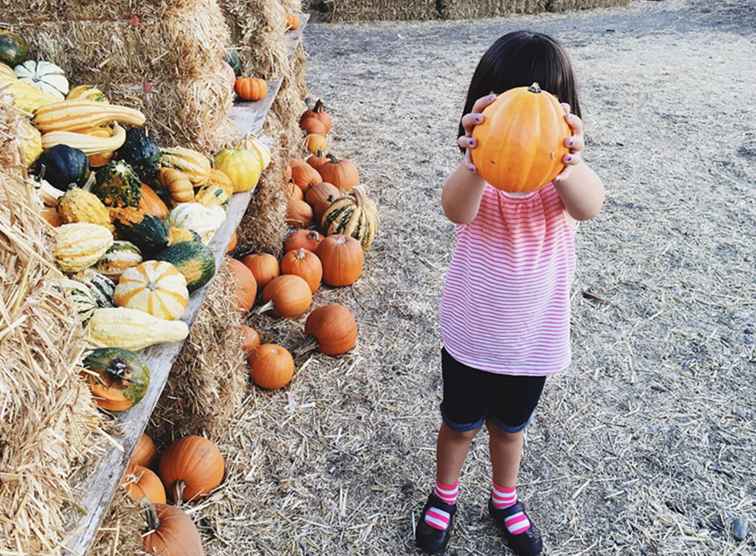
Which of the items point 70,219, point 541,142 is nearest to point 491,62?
point 541,142

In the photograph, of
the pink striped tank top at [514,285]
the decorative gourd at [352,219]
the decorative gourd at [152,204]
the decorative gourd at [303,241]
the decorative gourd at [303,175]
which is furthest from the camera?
the decorative gourd at [303,175]

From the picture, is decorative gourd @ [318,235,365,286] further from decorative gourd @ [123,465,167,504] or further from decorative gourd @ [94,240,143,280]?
decorative gourd @ [123,465,167,504]

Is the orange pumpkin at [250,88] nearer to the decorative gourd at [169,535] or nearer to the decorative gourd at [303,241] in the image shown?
the decorative gourd at [303,241]

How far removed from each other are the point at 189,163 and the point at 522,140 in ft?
6.81

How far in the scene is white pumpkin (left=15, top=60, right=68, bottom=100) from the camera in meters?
3.23

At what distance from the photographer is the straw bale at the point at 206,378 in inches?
120

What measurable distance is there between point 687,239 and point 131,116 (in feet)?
13.3

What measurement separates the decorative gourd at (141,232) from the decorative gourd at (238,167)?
0.90 metres

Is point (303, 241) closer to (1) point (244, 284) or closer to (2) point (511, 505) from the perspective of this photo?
(1) point (244, 284)

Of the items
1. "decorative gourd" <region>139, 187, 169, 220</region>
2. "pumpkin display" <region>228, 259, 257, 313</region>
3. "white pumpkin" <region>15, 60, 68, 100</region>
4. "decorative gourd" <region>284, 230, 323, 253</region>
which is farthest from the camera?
"decorative gourd" <region>284, 230, 323, 253</region>

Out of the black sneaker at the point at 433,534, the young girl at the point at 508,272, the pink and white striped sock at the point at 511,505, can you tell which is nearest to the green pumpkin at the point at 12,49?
the young girl at the point at 508,272

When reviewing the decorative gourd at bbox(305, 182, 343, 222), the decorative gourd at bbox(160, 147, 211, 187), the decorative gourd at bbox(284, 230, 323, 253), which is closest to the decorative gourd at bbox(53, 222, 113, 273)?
the decorative gourd at bbox(160, 147, 211, 187)

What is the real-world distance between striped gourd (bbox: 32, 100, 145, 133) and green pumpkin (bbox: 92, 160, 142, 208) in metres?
0.26

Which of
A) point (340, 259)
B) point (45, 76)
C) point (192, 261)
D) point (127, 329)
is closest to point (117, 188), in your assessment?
point (192, 261)
